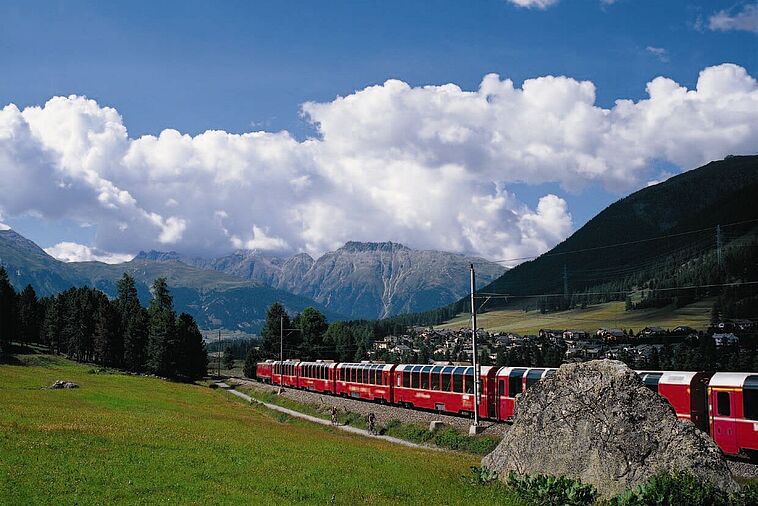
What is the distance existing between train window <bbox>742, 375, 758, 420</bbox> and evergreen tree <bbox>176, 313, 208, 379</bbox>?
106 meters

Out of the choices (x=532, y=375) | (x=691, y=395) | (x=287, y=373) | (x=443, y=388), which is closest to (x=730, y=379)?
(x=691, y=395)

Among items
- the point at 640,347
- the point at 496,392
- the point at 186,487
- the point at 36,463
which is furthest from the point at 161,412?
the point at 640,347

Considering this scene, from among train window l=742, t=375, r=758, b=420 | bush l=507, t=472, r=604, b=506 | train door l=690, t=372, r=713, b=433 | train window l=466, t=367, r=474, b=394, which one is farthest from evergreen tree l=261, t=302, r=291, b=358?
bush l=507, t=472, r=604, b=506

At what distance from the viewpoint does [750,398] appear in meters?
29.9

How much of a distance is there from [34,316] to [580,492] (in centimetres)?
15129

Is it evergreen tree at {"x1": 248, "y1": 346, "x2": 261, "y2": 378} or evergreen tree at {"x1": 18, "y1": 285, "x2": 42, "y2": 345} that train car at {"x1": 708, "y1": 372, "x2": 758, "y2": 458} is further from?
evergreen tree at {"x1": 18, "y1": 285, "x2": 42, "y2": 345}

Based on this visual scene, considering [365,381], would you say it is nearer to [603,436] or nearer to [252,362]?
[603,436]

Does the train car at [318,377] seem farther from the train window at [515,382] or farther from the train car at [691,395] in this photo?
the train car at [691,395]

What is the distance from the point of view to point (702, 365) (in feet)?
372

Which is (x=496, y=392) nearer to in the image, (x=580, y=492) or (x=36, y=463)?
(x=580, y=492)

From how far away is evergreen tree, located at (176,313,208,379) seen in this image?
4845 inches

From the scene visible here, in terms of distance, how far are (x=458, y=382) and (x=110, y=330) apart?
303 ft

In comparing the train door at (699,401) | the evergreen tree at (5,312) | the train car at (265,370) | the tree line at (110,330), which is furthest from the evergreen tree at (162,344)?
the train door at (699,401)

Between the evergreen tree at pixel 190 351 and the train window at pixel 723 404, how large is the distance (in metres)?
104
